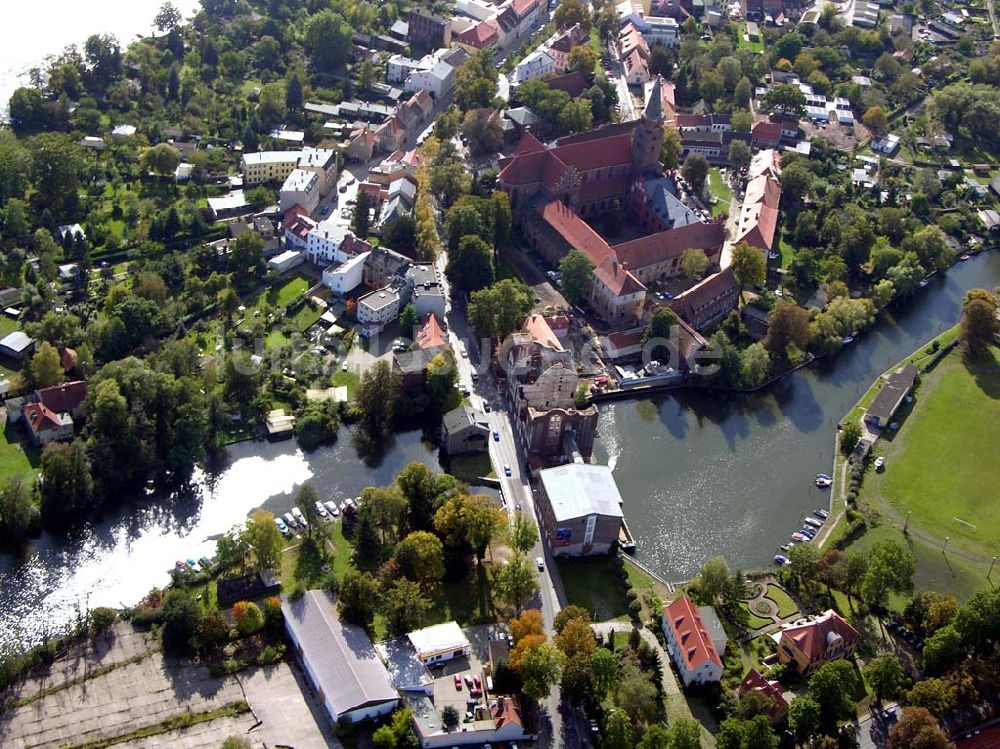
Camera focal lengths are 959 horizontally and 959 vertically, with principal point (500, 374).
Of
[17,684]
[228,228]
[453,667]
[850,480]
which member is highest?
[228,228]

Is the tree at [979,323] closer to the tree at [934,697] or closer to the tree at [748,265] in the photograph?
the tree at [748,265]

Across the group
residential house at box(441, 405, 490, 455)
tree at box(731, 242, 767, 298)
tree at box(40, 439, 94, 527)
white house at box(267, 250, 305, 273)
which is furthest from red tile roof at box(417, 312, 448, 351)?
tree at box(731, 242, 767, 298)

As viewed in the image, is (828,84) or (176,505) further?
(828,84)

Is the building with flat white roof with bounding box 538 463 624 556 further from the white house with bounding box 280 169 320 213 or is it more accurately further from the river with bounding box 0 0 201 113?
the river with bounding box 0 0 201 113

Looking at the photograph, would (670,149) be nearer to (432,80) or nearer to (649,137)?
(649,137)

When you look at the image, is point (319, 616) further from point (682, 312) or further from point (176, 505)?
point (682, 312)

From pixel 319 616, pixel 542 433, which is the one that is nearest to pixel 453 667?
pixel 319 616
